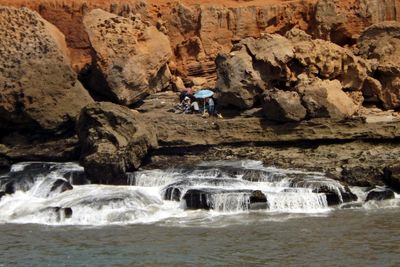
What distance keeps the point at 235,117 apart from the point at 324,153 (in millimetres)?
3228

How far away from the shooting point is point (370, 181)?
18562 millimetres

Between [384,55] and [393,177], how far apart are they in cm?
700

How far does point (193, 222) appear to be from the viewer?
16000 mm

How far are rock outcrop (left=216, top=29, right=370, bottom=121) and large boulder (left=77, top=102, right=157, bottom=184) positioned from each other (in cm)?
313

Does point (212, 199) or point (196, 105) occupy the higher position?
point (196, 105)

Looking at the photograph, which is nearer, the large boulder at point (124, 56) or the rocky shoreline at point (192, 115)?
the rocky shoreline at point (192, 115)

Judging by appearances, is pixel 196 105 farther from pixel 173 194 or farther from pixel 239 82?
pixel 173 194

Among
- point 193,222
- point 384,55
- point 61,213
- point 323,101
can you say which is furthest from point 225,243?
point 384,55

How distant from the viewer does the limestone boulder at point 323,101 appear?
20.7 m

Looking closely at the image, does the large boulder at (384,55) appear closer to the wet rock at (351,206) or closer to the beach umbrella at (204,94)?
the beach umbrella at (204,94)

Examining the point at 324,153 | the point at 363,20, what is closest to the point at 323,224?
the point at 324,153

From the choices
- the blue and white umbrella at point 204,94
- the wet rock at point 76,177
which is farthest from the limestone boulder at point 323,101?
the wet rock at point 76,177

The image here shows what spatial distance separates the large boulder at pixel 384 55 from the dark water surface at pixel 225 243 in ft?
24.1

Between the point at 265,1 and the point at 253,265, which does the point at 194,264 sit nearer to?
the point at 253,265
